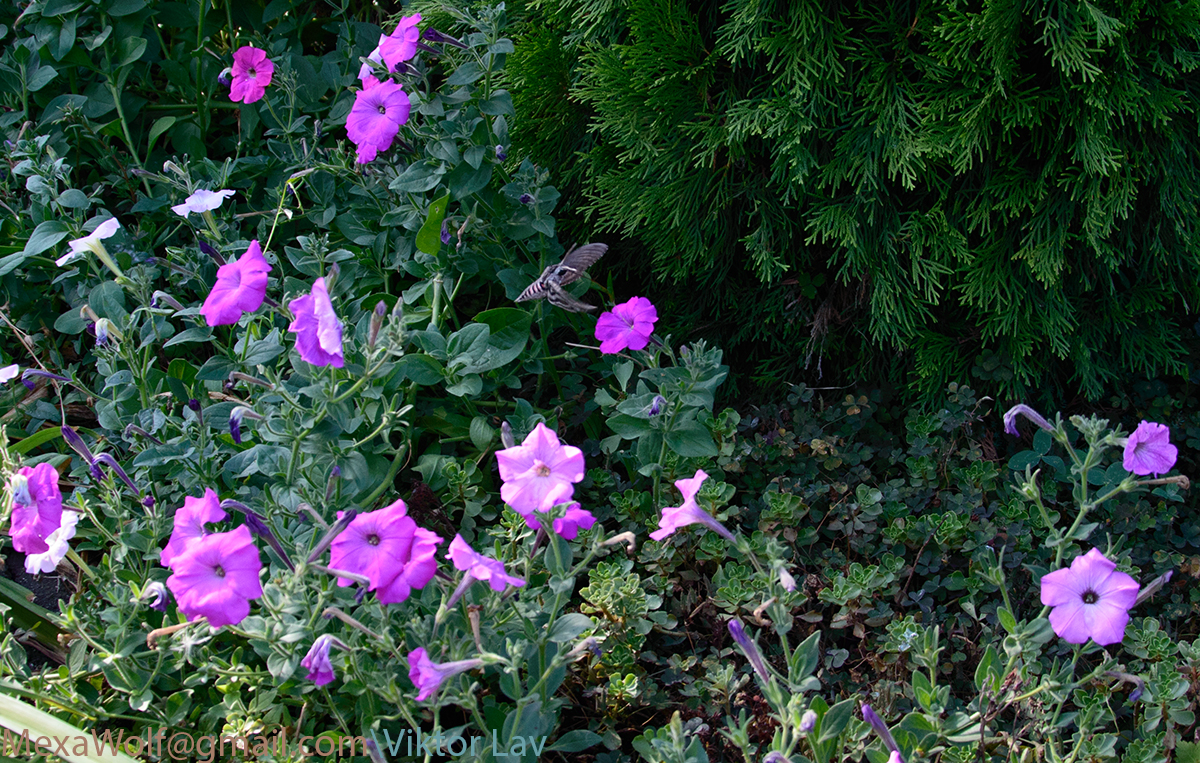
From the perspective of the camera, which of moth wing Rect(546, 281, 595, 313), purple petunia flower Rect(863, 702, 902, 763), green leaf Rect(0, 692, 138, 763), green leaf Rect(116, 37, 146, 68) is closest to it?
purple petunia flower Rect(863, 702, 902, 763)

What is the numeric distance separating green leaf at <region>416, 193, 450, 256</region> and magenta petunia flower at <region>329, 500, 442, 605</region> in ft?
3.10

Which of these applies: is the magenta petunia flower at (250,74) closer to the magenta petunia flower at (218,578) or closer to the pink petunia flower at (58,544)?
the pink petunia flower at (58,544)

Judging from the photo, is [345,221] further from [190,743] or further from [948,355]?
[948,355]

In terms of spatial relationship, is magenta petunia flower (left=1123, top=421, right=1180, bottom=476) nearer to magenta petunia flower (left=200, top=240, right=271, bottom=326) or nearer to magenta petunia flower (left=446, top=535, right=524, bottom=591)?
magenta petunia flower (left=446, top=535, right=524, bottom=591)

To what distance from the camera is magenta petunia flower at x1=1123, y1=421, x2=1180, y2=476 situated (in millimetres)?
1521

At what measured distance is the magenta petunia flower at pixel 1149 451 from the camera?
1.52 m

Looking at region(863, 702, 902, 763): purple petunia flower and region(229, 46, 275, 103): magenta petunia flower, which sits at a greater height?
region(229, 46, 275, 103): magenta petunia flower

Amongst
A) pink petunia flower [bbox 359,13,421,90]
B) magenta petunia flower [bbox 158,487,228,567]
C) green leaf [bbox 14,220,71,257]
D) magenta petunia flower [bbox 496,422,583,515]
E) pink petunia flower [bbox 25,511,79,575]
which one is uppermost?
pink petunia flower [bbox 359,13,421,90]

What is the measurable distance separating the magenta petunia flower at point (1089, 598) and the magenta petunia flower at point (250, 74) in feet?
7.31

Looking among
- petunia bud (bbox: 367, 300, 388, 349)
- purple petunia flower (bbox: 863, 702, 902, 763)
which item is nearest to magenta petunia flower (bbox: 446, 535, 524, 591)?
petunia bud (bbox: 367, 300, 388, 349)

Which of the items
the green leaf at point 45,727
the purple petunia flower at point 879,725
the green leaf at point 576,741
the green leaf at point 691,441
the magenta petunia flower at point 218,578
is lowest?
the green leaf at point 576,741

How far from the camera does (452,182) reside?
221cm

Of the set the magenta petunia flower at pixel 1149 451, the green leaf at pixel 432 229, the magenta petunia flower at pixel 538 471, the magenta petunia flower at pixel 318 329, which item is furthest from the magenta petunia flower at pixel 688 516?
the green leaf at pixel 432 229

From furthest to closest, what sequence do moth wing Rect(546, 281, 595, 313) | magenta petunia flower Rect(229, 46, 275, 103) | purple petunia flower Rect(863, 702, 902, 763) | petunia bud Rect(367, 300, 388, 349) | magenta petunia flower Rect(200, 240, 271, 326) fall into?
1. magenta petunia flower Rect(229, 46, 275, 103)
2. moth wing Rect(546, 281, 595, 313)
3. magenta petunia flower Rect(200, 240, 271, 326)
4. petunia bud Rect(367, 300, 388, 349)
5. purple petunia flower Rect(863, 702, 902, 763)
